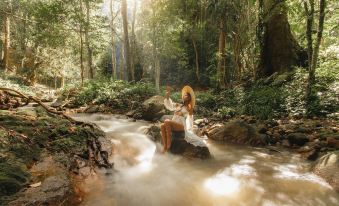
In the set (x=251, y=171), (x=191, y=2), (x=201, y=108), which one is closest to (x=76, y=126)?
(x=251, y=171)

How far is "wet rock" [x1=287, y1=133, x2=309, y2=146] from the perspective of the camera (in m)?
7.46

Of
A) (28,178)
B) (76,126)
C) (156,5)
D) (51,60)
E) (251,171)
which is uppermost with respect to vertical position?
(156,5)

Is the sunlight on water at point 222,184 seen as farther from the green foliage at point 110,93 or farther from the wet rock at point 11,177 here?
the green foliage at point 110,93

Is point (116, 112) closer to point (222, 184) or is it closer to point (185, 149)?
point (185, 149)

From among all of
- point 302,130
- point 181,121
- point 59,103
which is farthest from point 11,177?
point 59,103

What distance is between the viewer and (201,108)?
13.8 m

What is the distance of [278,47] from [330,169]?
1021 centimetres

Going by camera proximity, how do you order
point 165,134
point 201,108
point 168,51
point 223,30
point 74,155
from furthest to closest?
1. point 168,51
2. point 223,30
3. point 201,108
4. point 165,134
5. point 74,155

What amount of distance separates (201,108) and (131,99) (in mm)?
4278

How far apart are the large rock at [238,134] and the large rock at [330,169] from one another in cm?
257

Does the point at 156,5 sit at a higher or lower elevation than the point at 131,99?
higher

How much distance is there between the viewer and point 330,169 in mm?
4945

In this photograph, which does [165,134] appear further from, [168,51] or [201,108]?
[168,51]

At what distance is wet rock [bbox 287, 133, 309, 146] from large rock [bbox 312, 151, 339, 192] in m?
2.13
